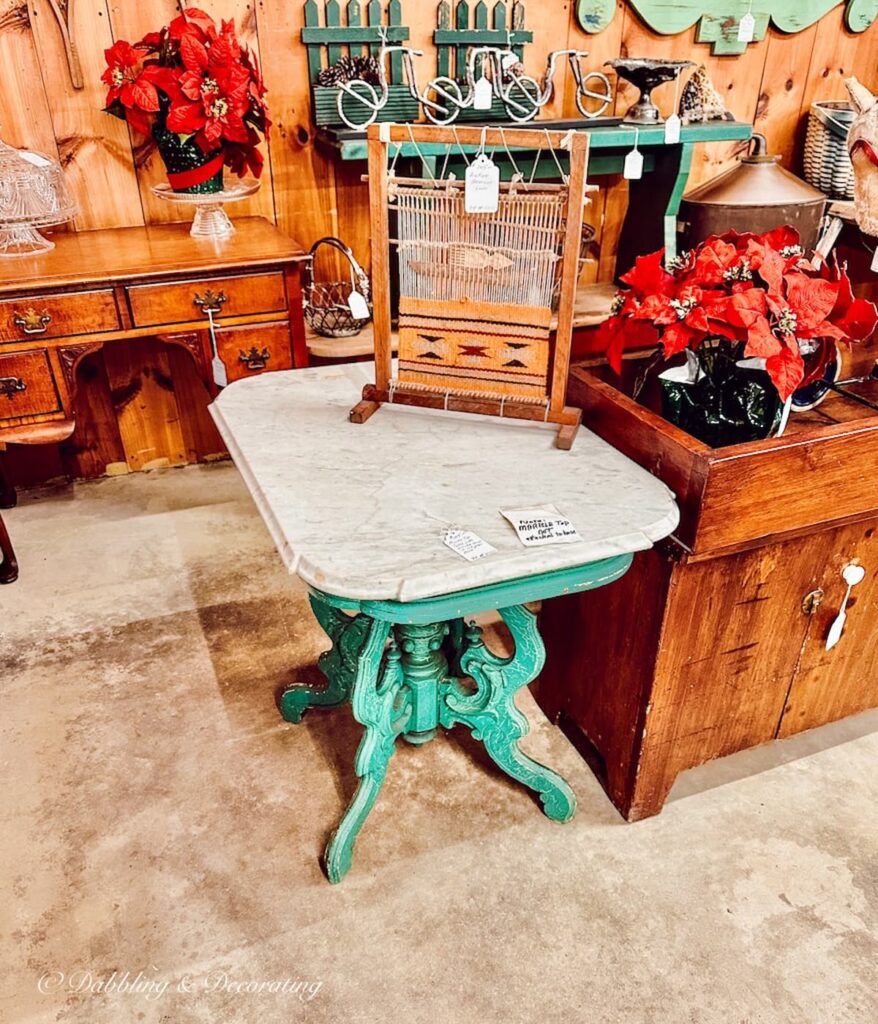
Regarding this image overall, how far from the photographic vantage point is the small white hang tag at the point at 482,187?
1380 millimetres

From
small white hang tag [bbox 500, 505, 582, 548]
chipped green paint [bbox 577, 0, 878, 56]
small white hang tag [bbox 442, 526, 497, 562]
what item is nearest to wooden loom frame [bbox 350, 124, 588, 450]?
small white hang tag [bbox 500, 505, 582, 548]

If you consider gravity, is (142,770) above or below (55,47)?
below

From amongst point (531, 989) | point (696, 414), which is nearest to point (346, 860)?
point (531, 989)

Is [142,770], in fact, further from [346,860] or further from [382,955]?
[382,955]

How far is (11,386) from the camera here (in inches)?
88.7

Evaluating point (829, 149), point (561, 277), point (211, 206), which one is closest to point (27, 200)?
point (211, 206)

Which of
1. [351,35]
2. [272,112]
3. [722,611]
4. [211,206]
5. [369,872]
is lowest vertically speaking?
[369,872]

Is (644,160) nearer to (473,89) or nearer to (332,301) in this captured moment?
(473,89)

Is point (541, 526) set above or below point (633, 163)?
below

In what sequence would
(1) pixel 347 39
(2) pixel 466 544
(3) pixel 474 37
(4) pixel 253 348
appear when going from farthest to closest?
(3) pixel 474 37 → (1) pixel 347 39 → (4) pixel 253 348 → (2) pixel 466 544

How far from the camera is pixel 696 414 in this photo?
4.67ft

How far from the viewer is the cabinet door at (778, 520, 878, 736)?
1.58m

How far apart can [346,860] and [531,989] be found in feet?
1.31

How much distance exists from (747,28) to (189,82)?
2.02 metres
